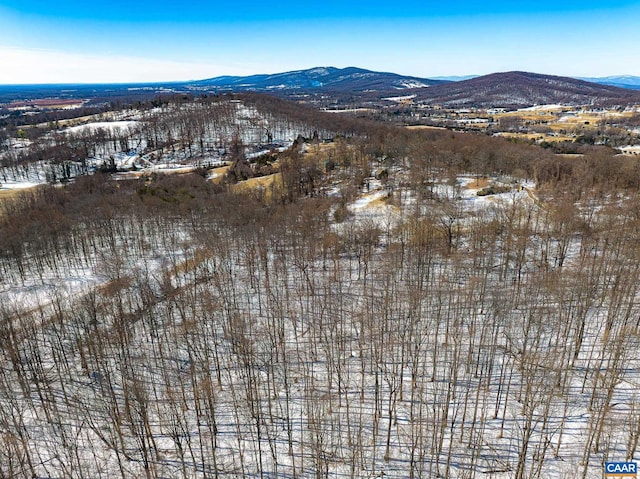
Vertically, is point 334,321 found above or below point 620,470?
below

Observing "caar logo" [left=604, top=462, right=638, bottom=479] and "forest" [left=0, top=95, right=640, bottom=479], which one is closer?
"caar logo" [left=604, top=462, right=638, bottom=479]

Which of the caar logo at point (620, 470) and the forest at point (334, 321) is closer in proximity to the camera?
the caar logo at point (620, 470)

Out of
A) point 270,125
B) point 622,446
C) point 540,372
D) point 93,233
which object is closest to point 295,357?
point 540,372

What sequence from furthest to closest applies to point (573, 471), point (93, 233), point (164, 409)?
point (93, 233) → point (164, 409) → point (573, 471)

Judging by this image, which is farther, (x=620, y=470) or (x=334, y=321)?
(x=334, y=321)

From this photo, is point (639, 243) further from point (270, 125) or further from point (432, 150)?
point (270, 125)
